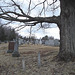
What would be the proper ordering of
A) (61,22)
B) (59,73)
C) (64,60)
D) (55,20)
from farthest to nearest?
(55,20) < (61,22) < (64,60) < (59,73)

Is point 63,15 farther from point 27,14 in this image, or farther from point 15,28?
point 15,28

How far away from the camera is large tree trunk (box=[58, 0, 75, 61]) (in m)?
7.31

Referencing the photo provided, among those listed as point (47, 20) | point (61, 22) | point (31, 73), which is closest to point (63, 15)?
point (61, 22)

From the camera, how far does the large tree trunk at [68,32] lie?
7312 mm

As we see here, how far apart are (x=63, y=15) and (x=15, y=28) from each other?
417 cm

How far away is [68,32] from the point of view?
7383 mm

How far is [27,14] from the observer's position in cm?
987

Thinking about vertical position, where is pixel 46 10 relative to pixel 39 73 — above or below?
above

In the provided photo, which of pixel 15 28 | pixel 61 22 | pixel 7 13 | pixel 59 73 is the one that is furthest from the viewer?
pixel 15 28

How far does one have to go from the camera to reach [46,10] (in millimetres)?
10445

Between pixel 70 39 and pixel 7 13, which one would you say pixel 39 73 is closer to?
pixel 70 39

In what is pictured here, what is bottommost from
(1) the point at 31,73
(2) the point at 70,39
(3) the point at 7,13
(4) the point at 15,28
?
(1) the point at 31,73

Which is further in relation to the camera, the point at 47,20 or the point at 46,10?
the point at 46,10

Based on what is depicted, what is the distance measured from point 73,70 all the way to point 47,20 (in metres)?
4.18
